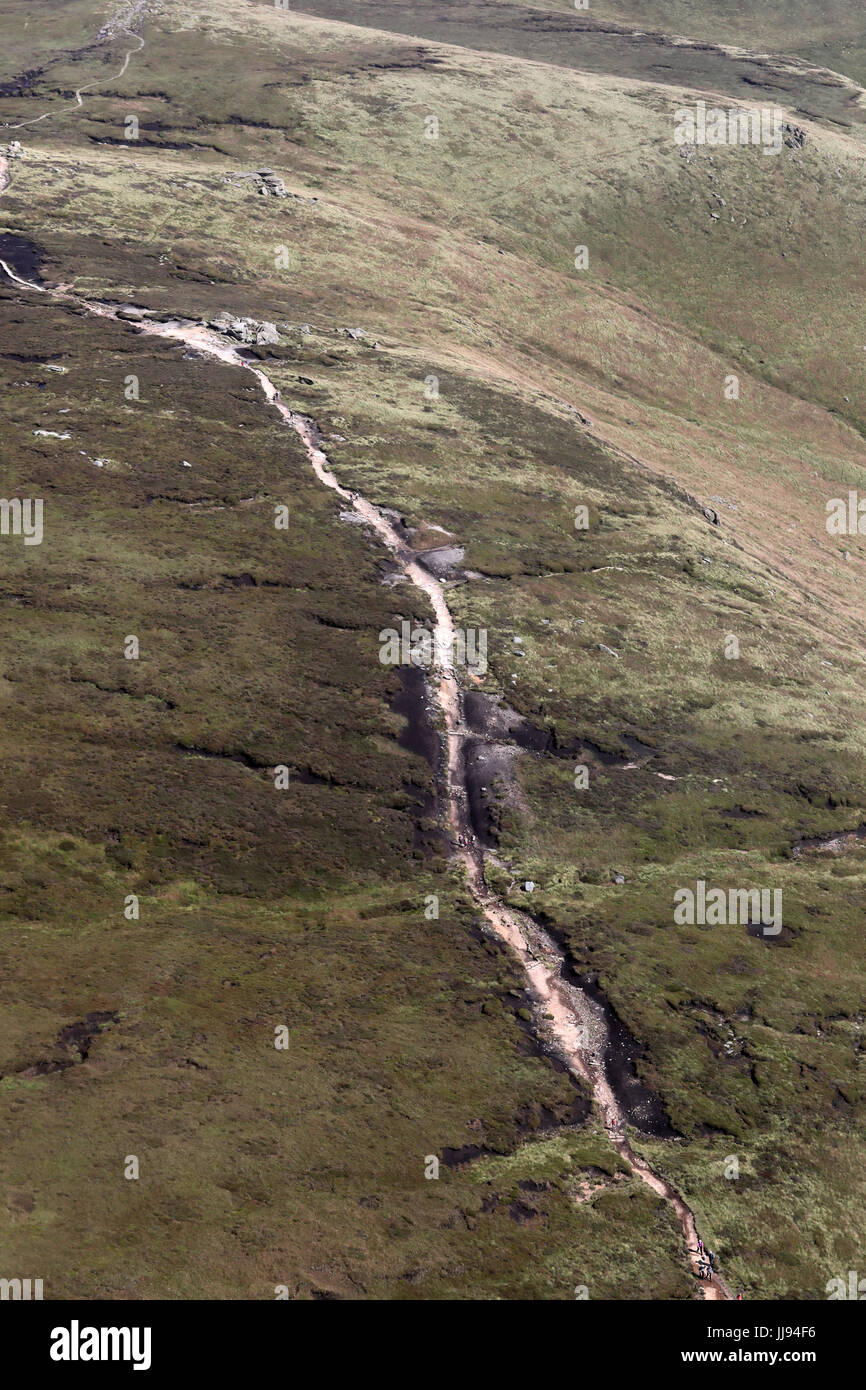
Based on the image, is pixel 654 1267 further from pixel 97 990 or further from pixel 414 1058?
pixel 97 990

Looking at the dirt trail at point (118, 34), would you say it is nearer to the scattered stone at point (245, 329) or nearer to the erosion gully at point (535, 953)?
the scattered stone at point (245, 329)

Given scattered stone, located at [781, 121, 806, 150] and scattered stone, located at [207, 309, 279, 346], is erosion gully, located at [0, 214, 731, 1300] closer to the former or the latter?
scattered stone, located at [207, 309, 279, 346]

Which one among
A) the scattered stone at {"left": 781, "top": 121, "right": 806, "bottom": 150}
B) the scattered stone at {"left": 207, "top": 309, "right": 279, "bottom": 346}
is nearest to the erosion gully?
the scattered stone at {"left": 207, "top": 309, "right": 279, "bottom": 346}

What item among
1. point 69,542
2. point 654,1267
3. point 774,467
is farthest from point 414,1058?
point 774,467

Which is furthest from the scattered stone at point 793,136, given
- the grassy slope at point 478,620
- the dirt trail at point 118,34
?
the dirt trail at point 118,34

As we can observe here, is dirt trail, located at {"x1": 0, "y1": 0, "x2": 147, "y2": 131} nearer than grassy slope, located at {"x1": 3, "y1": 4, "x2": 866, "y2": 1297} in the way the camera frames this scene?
No
